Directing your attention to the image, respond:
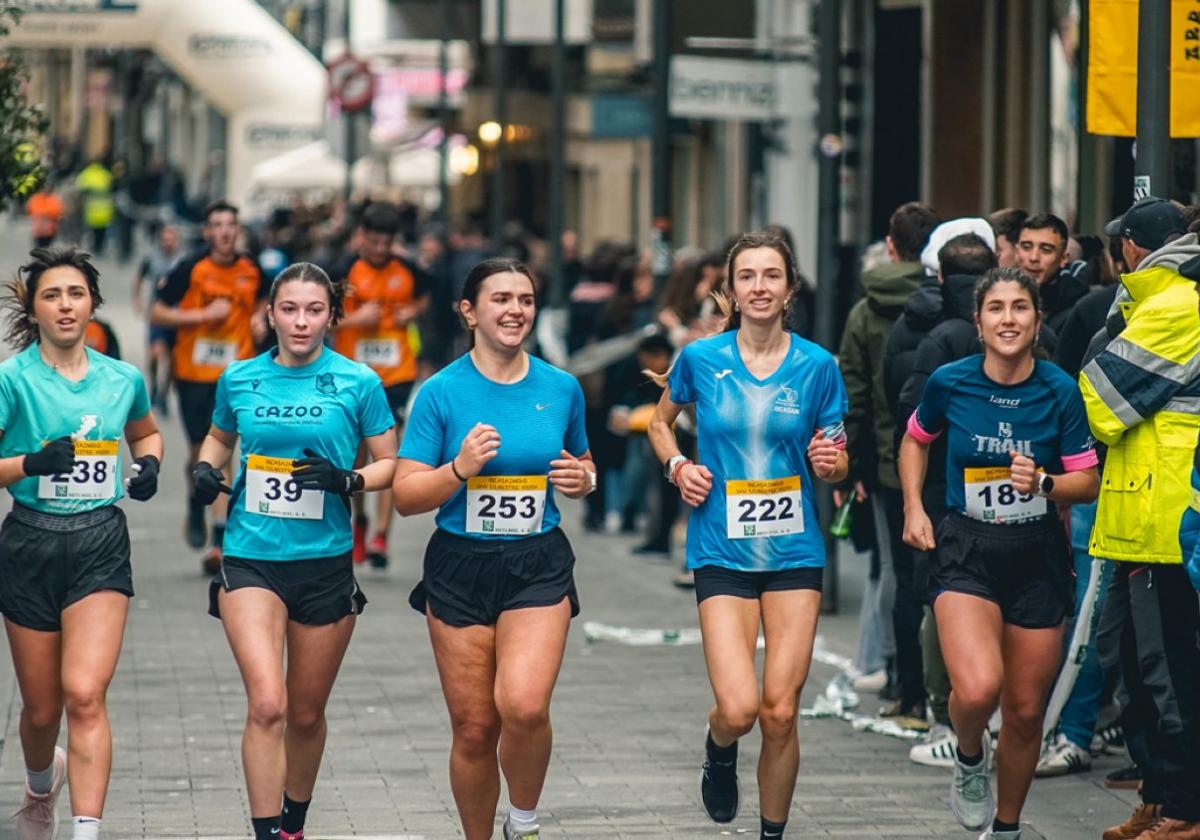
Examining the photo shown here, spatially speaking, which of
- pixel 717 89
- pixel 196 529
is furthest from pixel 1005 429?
pixel 717 89

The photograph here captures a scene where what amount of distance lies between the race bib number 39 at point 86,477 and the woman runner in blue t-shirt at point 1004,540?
2.50 m

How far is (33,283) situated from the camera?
7.98 meters

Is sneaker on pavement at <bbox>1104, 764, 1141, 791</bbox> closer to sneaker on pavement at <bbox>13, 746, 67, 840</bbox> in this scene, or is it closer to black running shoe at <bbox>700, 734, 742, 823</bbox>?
black running shoe at <bbox>700, 734, 742, 823</bbox>

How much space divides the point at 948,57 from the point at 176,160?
61.6m

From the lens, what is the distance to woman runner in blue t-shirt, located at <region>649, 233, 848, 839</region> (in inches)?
305

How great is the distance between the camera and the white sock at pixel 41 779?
26.3 ft

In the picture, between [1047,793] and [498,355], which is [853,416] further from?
[498,355]

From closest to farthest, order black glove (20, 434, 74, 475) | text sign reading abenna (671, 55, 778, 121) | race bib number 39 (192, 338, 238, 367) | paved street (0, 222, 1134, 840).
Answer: black glove (20, 434, 74, 475)
paved street (0, 222, 1134, 840)
race bib number 39 (192, 338, 238, 367)
text sign reading abenna (671, 55, 778, 121)

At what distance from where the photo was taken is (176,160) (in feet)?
263

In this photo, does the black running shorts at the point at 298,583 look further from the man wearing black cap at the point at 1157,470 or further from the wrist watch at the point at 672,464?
the man wearing black cap at the point at 1157,470

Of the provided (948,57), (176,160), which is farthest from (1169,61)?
(176,160)

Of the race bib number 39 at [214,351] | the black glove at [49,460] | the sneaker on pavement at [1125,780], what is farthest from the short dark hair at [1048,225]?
the race bib number 39 at [214,351]

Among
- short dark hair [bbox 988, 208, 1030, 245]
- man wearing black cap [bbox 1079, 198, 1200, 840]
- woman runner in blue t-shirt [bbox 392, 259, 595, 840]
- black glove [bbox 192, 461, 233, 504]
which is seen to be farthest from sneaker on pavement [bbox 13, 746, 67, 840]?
short dark hair [bbox 988, 208, 1030, 245]

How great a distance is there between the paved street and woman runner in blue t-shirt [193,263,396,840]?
0.88 metres
